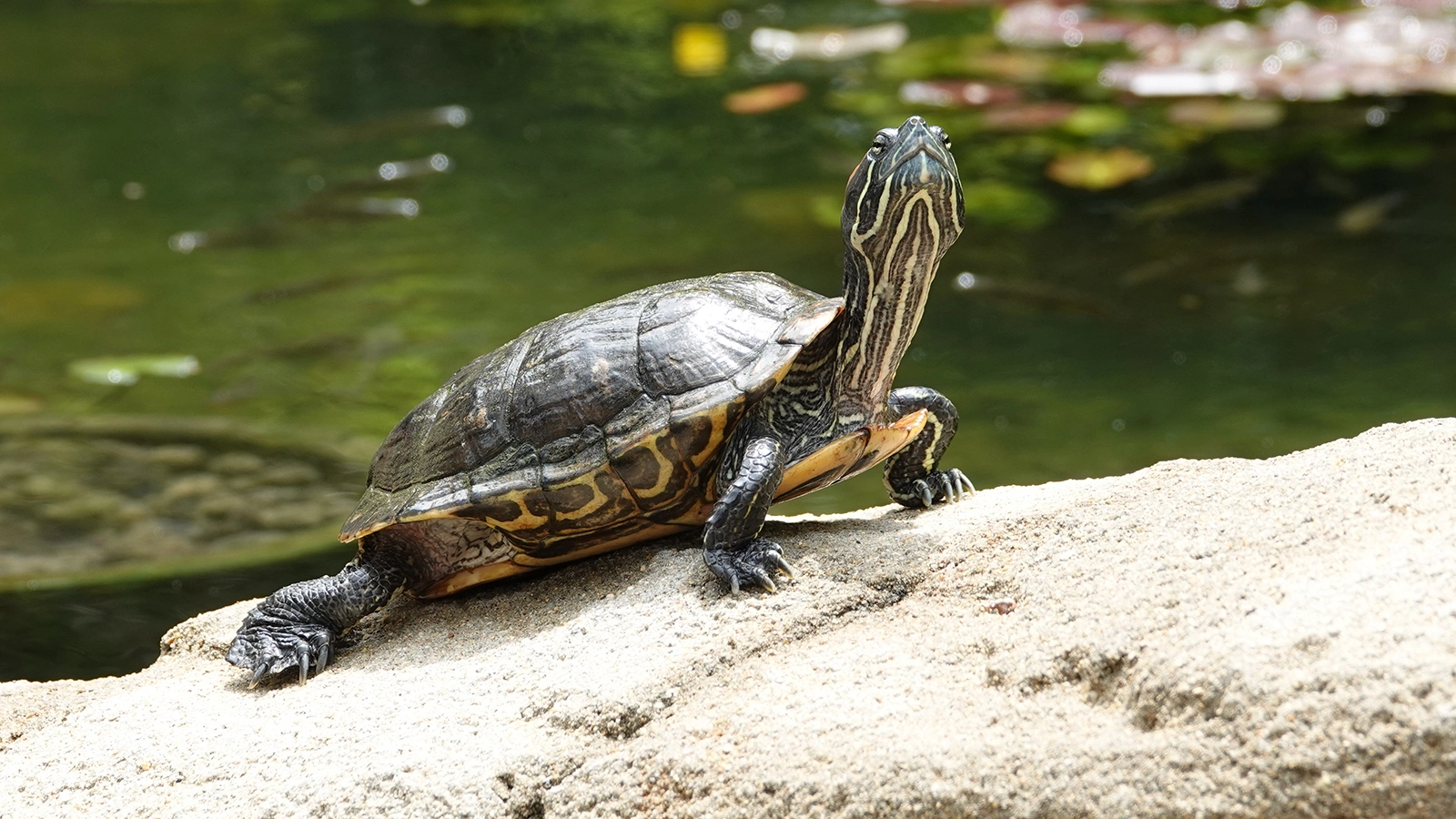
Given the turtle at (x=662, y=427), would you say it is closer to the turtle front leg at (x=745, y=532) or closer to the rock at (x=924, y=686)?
the turtle front leg at (x=745, y=532)

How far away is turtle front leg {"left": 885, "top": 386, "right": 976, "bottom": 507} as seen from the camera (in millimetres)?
3250

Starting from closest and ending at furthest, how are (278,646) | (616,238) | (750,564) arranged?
(750,564)
(278,646)
(616,238)

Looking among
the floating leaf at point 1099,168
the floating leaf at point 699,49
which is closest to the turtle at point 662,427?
the floating leaf at point 1099,168

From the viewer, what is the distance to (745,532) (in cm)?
282

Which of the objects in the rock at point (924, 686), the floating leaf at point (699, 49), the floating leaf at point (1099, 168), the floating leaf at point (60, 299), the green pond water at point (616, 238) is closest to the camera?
the rock at point (924, 686)

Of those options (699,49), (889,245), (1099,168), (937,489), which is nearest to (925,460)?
(937,489)

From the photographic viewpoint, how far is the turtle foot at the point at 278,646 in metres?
2.96

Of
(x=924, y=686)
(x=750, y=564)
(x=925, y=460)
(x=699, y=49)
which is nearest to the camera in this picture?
(x=924, y=686)

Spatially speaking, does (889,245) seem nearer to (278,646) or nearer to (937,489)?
(937,489)

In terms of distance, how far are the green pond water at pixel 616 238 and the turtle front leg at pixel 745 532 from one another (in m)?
2.03

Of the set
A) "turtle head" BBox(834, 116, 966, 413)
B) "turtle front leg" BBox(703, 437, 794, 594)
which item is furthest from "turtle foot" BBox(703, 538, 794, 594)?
"turtle head" BBox(834, 116, 966, 413)

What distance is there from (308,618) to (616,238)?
459 cm

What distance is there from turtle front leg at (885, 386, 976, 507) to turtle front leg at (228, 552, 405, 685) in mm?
1225

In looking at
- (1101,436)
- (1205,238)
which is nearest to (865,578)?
(1101,436)
